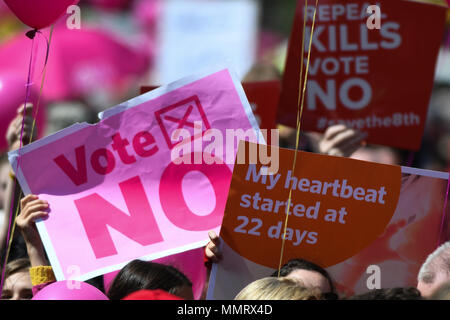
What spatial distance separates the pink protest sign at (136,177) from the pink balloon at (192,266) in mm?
187

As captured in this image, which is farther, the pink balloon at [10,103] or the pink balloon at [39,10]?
the pink balloon at [10,103]

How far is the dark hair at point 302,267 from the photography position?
3.12 metres

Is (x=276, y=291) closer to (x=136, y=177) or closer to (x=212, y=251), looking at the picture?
(x=212, y=251)

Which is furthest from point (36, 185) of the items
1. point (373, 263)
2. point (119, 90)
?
point (119, 90)

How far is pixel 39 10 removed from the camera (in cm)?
330

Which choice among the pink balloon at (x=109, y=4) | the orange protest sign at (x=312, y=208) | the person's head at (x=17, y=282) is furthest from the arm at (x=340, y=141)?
the pink balloon at (x=109, y=4)

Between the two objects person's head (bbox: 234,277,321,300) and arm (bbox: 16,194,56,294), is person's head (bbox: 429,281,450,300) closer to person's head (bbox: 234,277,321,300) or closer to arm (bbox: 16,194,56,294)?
person's head (bbox: 234,277,321,300)

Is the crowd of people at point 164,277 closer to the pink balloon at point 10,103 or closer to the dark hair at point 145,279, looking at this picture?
the dark hair at point 145,279

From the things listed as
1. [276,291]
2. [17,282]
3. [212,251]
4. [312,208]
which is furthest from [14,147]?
[276,291]

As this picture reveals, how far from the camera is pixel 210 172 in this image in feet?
11.3

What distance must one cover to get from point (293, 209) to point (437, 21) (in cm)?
157

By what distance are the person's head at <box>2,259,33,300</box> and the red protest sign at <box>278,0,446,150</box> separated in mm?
1517

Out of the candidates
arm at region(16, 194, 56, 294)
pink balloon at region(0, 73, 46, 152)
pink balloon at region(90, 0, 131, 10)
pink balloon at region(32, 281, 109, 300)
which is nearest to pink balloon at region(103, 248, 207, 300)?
arm at region(16, 194, 56, 294)

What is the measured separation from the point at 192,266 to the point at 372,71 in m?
1.45
